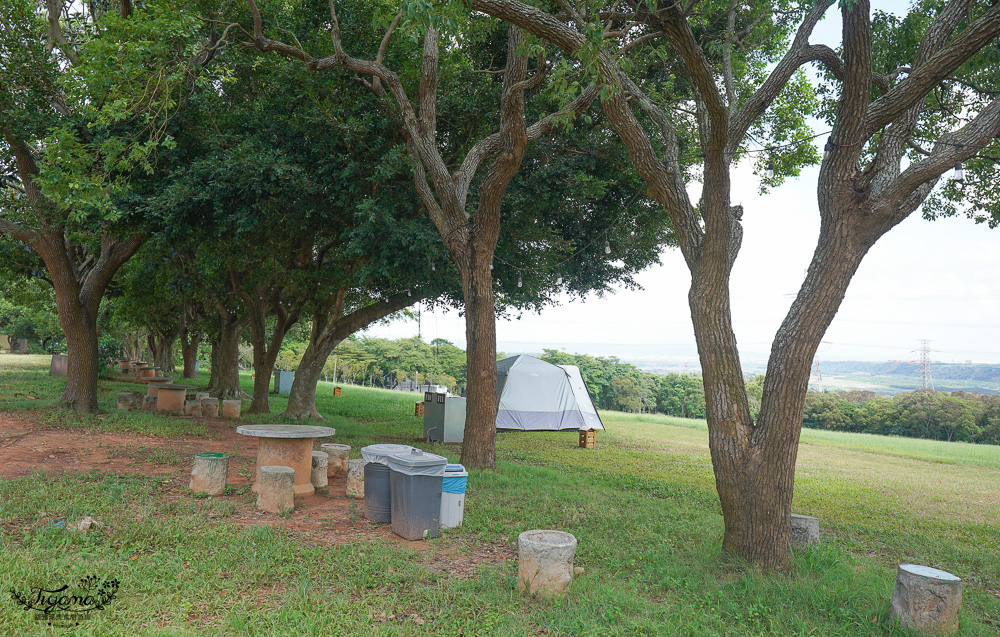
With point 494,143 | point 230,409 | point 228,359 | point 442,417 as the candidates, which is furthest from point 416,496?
point 228,359

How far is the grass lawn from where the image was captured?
3.64 m

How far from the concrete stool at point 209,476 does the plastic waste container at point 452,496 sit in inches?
105

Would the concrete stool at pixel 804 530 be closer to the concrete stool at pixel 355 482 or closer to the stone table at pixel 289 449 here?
the concrete stool at pixel 355 482

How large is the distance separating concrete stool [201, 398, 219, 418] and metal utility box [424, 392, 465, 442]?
537 centimetres

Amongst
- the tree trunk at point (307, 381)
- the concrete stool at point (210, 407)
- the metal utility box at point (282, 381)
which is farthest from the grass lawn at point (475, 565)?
the metal utility box at point (282, 381)

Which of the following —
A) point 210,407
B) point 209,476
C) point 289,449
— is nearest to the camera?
point 209,476

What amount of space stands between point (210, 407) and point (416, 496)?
10546 mm

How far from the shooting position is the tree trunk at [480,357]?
28.3ft

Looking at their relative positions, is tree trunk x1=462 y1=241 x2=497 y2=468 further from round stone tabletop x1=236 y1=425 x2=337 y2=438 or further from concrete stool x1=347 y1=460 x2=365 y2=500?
round stone tabletop x1=236 y1=425 x2=337 y2=438

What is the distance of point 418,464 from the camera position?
5434 millimetres

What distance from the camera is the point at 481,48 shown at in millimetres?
10828

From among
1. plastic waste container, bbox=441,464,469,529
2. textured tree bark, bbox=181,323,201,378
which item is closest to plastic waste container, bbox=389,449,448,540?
plastic waste container, bbox=441,464,469,529

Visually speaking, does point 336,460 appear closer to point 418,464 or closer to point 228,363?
point 418,464

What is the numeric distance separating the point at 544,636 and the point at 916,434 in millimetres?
40430
